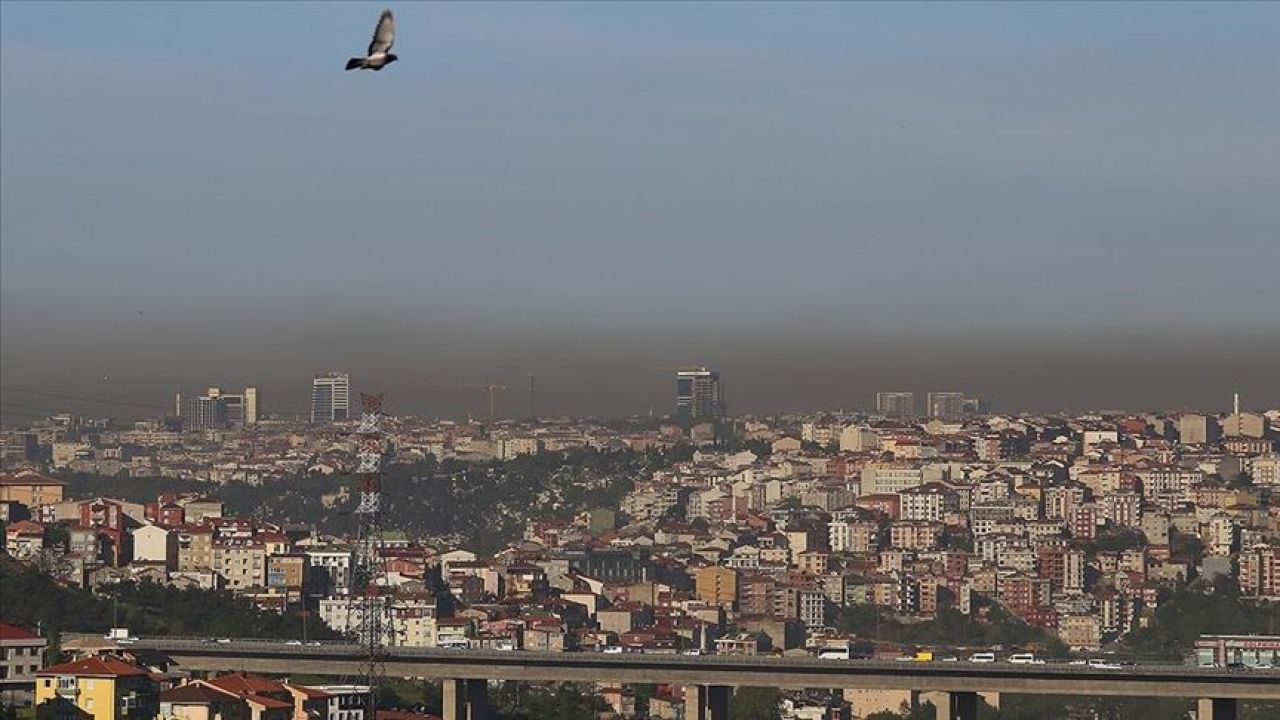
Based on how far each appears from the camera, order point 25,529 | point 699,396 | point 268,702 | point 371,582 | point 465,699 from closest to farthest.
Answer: point 268,702, point 465,699, point 371,582, point 25,529, point 699,396

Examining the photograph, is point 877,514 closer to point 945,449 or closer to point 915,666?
point 945,449

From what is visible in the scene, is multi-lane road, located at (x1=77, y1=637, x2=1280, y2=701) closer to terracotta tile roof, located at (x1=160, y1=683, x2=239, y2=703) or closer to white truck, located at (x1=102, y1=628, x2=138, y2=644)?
white truck, located at (x1=102, y1=628, x2=138, y2=644)

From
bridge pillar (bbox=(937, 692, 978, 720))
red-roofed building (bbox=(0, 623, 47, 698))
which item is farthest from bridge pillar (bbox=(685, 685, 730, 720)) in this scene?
red-roofed building (bbox=(0, 623, 47, 698))

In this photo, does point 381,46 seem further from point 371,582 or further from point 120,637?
point 371,582

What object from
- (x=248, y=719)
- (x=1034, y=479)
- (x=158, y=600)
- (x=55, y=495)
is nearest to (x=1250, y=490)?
(x=1034, y=479)

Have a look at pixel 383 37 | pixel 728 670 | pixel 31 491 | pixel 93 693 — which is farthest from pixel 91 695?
pixel 31 491

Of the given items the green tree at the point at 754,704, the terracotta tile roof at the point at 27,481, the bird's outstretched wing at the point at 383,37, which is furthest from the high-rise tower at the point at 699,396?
the bird's outstretched wing at the point at 383,37
